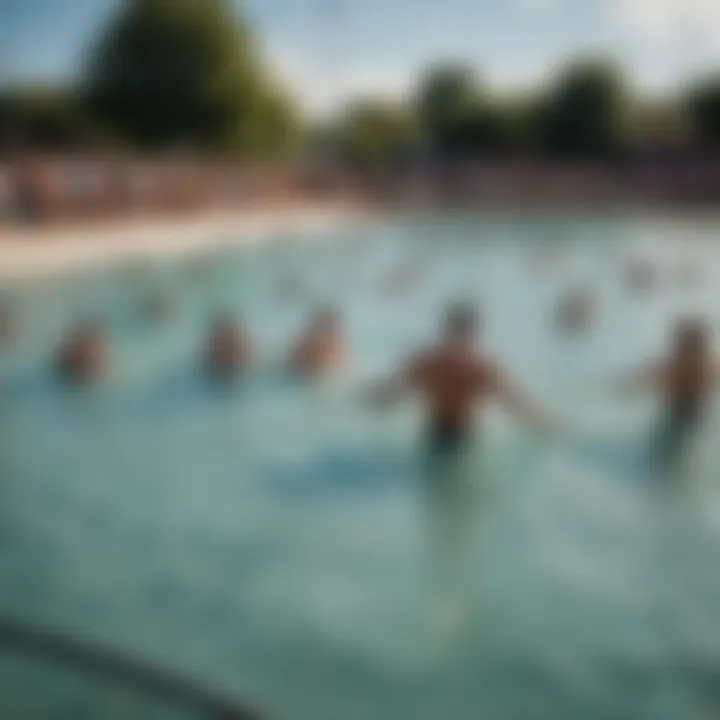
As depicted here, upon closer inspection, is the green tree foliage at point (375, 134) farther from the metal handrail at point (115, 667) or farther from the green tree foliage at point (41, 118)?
the metal handrail at point (115, 667)

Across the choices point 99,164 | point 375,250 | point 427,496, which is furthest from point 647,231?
point 99,164

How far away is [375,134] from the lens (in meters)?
2.24

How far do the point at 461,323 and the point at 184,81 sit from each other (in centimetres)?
105

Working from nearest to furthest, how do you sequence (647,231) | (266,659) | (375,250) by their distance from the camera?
(266,659)
(647,231)
(375,250)

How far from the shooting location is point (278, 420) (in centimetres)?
264

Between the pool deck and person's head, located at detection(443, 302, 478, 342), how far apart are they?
1.59 ft

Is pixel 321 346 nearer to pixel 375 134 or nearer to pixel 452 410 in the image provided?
pixel 452 410

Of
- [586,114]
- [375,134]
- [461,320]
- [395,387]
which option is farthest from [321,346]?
[586,114]

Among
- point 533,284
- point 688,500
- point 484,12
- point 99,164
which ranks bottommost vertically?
point 688,500

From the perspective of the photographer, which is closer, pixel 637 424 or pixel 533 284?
pixel 637 424

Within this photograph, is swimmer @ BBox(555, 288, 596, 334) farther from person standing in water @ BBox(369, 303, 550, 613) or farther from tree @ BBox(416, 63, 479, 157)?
tree @ BBox(416, 63, 479, 157)

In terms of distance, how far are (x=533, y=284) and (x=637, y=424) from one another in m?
0.78

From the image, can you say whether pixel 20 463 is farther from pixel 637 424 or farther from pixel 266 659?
pixel 637 424

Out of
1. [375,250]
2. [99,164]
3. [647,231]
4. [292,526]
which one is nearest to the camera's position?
[292,526]
